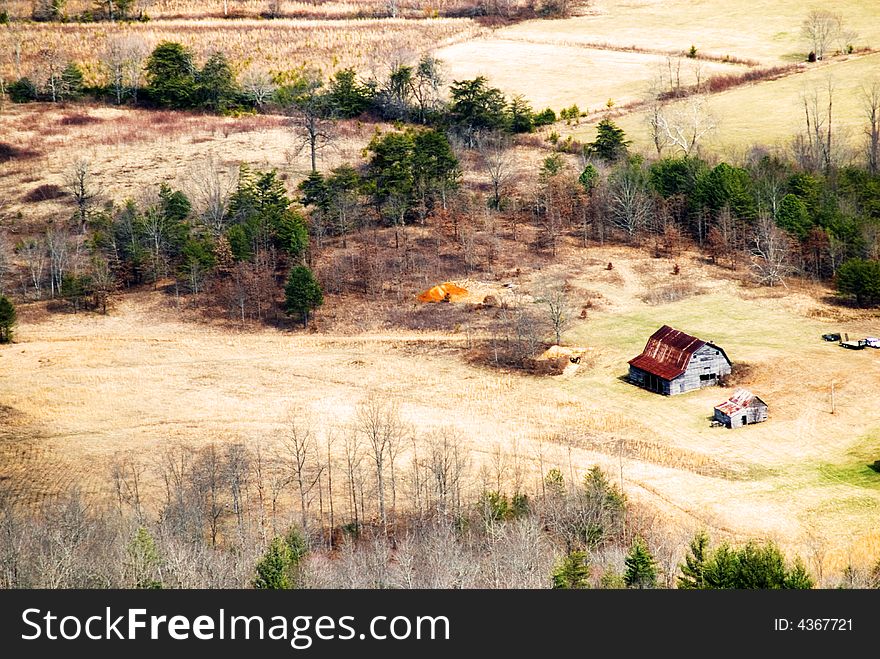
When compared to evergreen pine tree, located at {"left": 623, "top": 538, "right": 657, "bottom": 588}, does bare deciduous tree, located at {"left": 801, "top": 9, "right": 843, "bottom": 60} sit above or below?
above

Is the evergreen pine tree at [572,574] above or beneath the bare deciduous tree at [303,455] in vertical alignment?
above

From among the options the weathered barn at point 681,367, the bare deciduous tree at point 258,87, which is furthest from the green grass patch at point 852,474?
the bare deciduous tree at point 258,87

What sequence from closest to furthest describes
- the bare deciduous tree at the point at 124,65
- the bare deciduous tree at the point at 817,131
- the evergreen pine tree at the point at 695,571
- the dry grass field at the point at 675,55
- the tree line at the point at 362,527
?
the evergreen pine tree at the point at 695,571, the tree line at the point at 362,527, the bare deciduous tree at the point at 817,131, the dry grass field at the point at 675,55, the bare deciduous tree at the point at 124,65

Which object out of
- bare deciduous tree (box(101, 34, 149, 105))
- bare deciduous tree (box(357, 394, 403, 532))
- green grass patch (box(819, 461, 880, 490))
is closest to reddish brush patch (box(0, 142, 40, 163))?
bare deciduous tree (box(101, 34, 149, 105))

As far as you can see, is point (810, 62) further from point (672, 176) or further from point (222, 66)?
point (222, 66)

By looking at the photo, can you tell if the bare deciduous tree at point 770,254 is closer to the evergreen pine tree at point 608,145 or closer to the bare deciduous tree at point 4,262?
the evergreen pine tree at point 608,145

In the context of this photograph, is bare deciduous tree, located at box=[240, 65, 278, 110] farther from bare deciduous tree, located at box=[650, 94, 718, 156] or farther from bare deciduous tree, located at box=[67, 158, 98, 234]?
bare deciduous tree, located at box=[650, 94, 718, 156]
